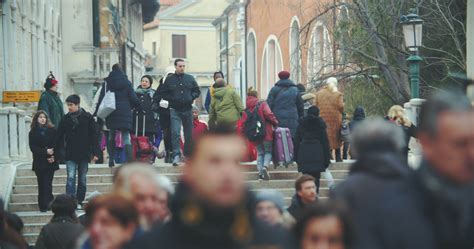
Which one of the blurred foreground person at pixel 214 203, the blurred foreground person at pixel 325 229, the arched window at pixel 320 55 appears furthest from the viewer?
the arched window at pixel 320 55

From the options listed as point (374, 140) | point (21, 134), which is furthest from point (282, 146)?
point (374, 140)

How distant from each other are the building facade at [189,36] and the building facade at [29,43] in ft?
195

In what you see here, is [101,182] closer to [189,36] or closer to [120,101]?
[120,101]

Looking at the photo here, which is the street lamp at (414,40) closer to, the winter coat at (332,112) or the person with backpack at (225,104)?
the winter coat at (332,112)

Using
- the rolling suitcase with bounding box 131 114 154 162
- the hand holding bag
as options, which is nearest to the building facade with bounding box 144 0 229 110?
the rolling suitcase with bounding box 131 114 154 162

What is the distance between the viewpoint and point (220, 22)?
3401 inches

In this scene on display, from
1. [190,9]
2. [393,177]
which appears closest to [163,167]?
[393,177]

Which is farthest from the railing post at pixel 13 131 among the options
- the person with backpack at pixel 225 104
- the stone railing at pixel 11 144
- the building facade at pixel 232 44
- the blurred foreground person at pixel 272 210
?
the building facade at pixel 232 44

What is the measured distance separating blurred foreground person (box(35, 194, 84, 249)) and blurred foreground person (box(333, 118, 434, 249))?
6333mm

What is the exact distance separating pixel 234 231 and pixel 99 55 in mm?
34720

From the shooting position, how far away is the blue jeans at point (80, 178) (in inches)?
752

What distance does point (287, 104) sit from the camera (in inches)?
865

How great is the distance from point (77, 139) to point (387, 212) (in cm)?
1381

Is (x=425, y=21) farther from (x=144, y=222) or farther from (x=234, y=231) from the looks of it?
(x=234, y=231)
